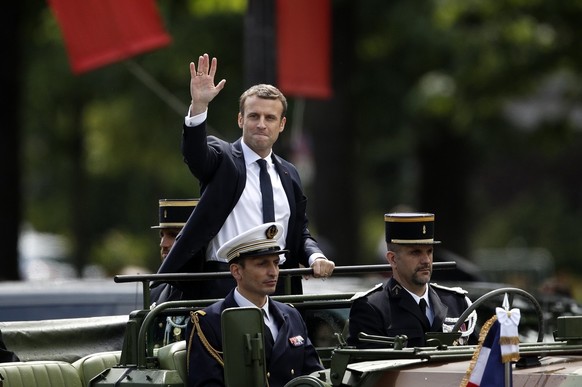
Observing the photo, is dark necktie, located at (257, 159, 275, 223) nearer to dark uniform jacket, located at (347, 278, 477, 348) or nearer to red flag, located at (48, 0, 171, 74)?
dark uniform jacket, located at (347, 278, 477, 348)

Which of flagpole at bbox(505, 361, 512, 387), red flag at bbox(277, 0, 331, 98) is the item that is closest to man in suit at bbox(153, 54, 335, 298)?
flagpole at bbox(505, 361, 512, 387)

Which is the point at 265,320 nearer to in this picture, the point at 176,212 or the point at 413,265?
the point at 413,265

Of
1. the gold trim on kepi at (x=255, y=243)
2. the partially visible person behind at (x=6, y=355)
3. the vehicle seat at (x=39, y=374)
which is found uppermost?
the gold trim on kepi at (x=255, y=243)

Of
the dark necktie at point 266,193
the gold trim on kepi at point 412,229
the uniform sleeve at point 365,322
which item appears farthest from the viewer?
the dark necktie at point 266,193

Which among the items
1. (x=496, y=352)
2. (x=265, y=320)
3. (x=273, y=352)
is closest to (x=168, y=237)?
(x=265, y=320)

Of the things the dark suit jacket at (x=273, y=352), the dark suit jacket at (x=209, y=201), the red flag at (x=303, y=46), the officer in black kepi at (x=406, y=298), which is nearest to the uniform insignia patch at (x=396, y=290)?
the officer in black kepi at (x=406, y=298)

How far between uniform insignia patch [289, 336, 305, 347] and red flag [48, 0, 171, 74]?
7.53m

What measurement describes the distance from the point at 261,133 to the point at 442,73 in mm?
14638

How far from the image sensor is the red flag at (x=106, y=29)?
14.1 meters

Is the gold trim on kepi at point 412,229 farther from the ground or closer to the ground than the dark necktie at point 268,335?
farther from the ground

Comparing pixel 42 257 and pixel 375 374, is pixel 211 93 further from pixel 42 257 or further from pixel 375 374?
pixel 42 257

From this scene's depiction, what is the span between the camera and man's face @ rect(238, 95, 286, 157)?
7.73m

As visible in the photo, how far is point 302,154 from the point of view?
29.9 metres

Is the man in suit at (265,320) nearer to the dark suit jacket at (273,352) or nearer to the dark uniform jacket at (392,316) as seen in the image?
the dark suit jacket at (273,352)
